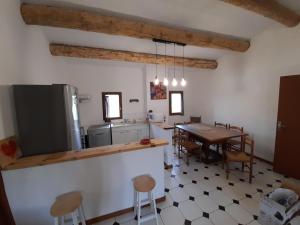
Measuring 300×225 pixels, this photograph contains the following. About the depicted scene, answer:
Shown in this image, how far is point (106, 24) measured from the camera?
233 centimetres

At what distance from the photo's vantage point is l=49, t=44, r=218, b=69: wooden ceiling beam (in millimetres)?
3453

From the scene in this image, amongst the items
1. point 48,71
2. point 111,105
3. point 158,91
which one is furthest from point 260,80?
point 48,71

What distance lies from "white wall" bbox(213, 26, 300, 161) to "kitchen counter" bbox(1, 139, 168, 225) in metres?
2.97

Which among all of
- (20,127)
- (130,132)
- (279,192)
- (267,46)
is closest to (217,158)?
(279,192)

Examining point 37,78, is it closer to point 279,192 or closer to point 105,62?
point 105,62

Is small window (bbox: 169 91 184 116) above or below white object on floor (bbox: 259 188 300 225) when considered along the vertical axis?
above

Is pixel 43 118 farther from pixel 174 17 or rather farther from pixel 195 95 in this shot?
pixel 195 95

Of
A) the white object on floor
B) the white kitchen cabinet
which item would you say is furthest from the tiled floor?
the white kitchen cabinet

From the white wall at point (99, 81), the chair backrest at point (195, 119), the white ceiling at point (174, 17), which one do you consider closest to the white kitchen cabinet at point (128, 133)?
the white wall at point (99, 81)

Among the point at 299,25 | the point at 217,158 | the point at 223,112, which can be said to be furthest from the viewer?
the point at 223,112

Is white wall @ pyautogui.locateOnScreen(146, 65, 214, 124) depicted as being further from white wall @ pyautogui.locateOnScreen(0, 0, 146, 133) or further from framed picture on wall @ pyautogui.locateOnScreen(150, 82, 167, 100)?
white wall @ pyautogui.locateOnScreen(0, 0, 146, 133)

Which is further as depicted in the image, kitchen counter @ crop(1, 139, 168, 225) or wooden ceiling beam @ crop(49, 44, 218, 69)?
wooden ceiling beam @ crop(49, 44, 218, 69)

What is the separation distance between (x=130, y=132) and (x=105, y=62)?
2.24 meters

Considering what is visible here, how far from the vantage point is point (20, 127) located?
1.79 metres
